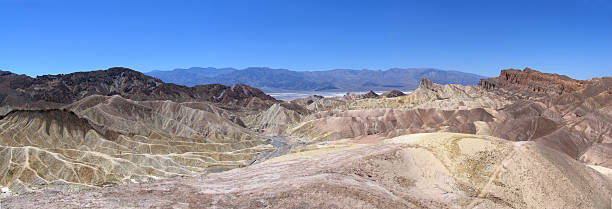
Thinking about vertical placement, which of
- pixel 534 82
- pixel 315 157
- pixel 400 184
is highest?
pixel 534 82

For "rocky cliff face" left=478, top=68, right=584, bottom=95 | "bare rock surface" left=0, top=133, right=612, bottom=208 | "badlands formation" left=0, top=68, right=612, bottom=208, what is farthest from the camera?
"rocky cliff face" left=478, top=68, right=584, bottom=95

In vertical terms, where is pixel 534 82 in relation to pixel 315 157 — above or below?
above

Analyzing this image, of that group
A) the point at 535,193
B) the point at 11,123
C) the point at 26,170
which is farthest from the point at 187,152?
the point at 535,193

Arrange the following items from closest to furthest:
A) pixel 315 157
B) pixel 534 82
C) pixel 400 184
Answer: pixel 400 184
pixel 315 157
pixel 534 82

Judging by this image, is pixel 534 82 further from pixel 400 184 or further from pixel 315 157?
pixel 400 184

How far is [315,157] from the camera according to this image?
37.7m

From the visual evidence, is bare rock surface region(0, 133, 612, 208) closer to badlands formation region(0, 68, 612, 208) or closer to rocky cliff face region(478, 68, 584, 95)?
badlands formation region(0, 68, 612, 208)

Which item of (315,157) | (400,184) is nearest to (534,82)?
(315,157)

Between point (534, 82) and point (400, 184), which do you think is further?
point (534, 82)

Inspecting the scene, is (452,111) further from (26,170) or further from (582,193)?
(26,170)

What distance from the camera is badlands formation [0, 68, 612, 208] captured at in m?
25.6

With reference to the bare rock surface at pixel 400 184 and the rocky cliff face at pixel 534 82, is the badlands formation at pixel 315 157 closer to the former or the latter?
the bare rock surface at pixel 400 184

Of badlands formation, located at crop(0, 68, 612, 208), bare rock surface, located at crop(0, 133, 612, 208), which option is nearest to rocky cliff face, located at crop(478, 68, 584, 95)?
badlands formation, located at crop(0, 68, 612, 208)

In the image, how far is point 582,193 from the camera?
1163 inches
